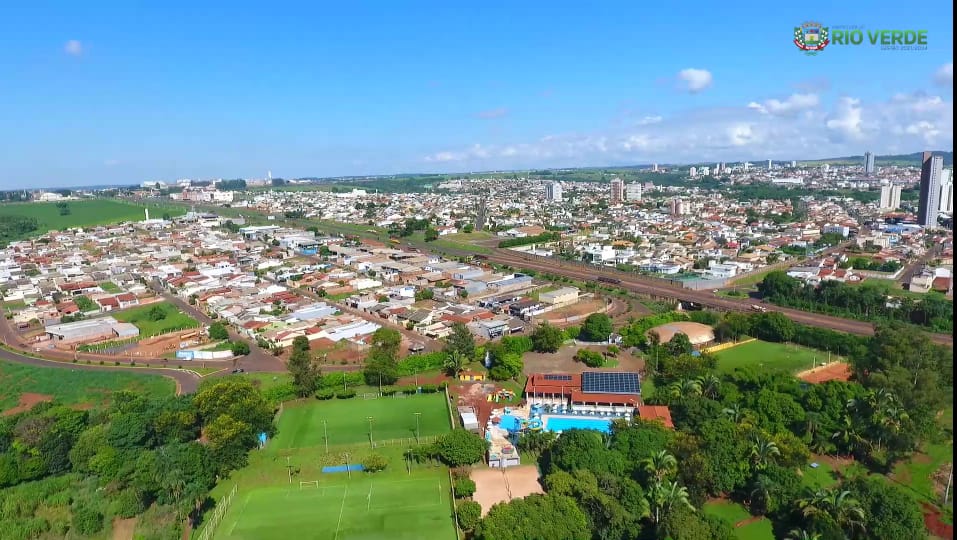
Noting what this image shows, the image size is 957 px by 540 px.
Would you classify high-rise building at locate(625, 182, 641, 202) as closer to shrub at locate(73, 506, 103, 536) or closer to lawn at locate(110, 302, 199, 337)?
lawn at locate(110, 302, 199, 337)

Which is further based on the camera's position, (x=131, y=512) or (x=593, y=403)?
(x=593, y=403)

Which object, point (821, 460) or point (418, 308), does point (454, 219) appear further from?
point (821, 460)

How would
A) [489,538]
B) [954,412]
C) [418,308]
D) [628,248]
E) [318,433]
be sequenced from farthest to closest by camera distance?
[628,248]
[418,308]
[318,433]
[489,538]
[954,412]

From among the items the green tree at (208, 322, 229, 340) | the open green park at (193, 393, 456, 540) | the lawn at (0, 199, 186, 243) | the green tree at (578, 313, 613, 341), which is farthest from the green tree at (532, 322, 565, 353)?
the lawn at (0, 199, 186, 243)

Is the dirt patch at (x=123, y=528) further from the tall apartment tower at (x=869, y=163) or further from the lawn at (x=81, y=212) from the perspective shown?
the tall apartment tower at (x=869, y=163)

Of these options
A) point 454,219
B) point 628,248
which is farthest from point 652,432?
point 454,219

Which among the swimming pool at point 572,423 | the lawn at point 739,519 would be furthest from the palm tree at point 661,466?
the swimming pool at point 572,423
